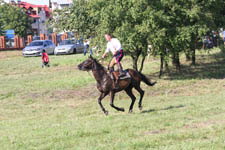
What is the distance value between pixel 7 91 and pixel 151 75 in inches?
346

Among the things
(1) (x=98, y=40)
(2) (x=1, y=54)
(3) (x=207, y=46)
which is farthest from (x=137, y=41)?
(2) (x=1, y=54)

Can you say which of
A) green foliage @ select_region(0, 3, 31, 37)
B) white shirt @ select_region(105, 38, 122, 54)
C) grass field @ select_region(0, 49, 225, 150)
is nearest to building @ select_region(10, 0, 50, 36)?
green foliage @ select_region(0, 3, 31, 37)

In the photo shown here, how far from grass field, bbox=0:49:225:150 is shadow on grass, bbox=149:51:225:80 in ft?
0.19

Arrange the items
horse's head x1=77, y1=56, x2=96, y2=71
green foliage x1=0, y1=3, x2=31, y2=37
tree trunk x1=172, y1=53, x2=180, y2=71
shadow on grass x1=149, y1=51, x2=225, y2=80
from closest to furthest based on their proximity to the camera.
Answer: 1. horse's head x1=77, y1=56, x2=96, y2=71
2. tree trunk x1=172, y1=53, x2=180, y2=71
3. shadow on grass x1=149, y1=51, x2=225, y2=80
4. green foliage x1=0, y1=3, x2=31, y2=37

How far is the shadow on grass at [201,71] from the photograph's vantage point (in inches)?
1028

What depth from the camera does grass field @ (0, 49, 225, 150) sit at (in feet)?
31.0

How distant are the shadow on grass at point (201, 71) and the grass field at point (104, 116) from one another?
6 cm

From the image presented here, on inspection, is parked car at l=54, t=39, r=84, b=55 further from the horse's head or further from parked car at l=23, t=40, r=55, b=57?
the horse's head

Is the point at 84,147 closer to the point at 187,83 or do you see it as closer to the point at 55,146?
the point at 55,146

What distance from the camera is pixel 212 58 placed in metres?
36.8

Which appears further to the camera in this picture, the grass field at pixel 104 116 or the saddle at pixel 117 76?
the saddle at pixel 117 76

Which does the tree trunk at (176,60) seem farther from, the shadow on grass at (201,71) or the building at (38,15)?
the building at (38,15)

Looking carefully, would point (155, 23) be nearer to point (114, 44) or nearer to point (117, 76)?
point (114, 44)

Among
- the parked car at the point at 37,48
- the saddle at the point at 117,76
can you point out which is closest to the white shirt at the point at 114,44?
the saddle at the point at 117,76
